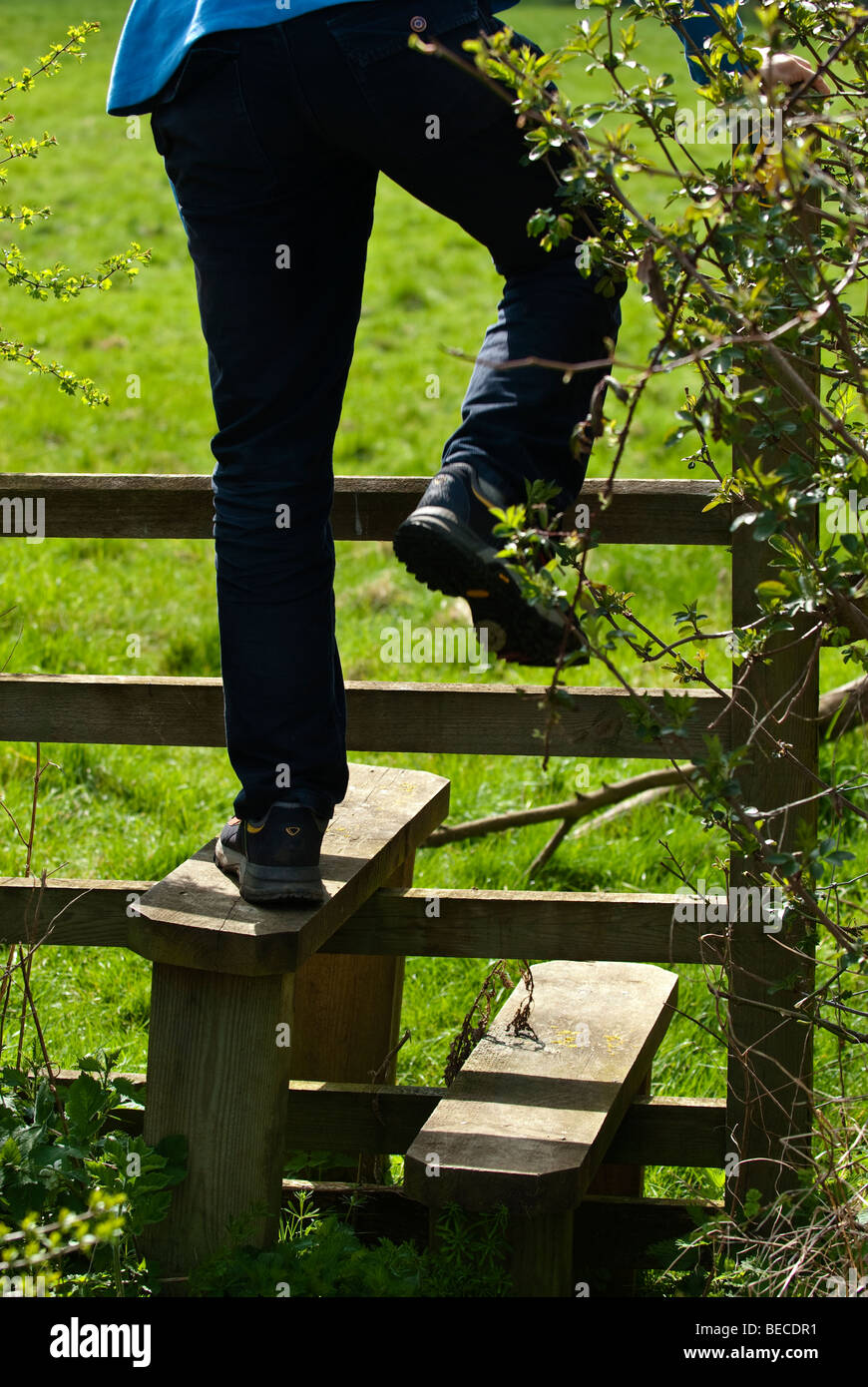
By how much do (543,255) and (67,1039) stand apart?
6.79 ft

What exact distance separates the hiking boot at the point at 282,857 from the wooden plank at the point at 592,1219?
2.19 feet

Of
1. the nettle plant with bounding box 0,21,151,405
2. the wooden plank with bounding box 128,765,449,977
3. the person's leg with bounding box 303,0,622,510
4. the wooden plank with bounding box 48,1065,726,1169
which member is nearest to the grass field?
the wooden plank with bounding box 48,1065,726,1169

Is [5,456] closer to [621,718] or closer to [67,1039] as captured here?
[67,1039]

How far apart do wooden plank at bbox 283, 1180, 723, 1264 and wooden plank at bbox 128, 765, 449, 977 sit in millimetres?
581

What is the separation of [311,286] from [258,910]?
0.92m

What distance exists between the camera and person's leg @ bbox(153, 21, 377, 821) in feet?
7.02

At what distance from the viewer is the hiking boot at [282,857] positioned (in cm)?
233

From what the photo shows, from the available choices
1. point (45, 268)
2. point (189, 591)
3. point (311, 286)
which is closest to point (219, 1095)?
point (311, 286)

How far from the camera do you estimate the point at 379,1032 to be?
124 inches

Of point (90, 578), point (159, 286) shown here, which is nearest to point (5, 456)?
point (90, 578)

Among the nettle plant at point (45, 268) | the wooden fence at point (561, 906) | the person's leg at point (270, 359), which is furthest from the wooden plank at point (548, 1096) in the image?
the nettle plant at point (45, 268)

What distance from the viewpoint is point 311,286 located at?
2256 mm
